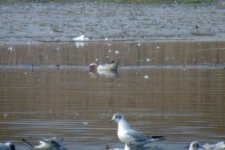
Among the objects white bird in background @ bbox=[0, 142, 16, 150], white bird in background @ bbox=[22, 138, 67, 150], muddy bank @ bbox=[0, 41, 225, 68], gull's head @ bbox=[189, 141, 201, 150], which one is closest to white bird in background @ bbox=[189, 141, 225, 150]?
gull's head @ bbox=[189, 141, 201, 150]

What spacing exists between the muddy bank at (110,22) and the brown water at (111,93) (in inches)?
109

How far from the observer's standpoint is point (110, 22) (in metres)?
35.2

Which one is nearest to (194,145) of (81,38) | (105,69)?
(105,69)

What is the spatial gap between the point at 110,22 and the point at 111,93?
16.2 meters

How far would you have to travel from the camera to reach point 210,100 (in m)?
18.1

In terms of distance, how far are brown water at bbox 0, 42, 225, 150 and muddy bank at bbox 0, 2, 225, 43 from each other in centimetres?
276

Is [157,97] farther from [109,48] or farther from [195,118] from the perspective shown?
[109,48]

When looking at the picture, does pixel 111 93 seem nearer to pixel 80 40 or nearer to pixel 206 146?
pixel 206 146

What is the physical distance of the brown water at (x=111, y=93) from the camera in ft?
50.1

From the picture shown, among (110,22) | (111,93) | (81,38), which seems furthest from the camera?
(110,22)

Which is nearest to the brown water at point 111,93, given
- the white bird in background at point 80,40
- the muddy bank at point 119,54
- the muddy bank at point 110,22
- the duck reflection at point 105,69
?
the muddy bank at point 119,54

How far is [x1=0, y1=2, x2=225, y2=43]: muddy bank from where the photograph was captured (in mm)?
31266

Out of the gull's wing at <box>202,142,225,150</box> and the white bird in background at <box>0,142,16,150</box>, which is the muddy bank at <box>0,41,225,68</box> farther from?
the white bird in background at <box>0,142,16,150</box>

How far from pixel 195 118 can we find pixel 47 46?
12709 millimetres
